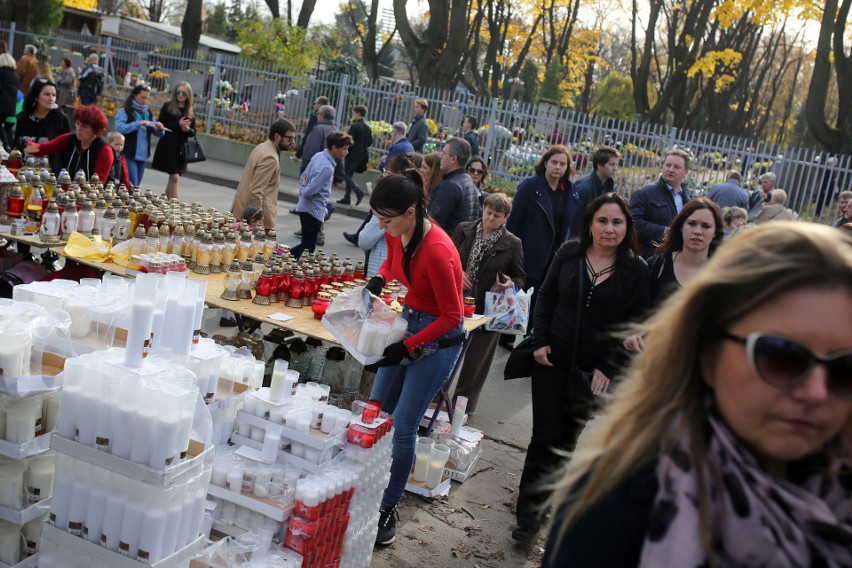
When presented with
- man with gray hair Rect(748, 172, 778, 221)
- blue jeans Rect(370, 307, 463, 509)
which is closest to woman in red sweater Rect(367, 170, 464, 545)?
Result: blue jeans Rect(370, 307, 463, 509)

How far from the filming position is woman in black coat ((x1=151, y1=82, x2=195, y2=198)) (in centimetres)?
1199

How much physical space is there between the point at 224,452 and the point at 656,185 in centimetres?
567

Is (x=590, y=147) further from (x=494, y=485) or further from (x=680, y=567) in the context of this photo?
(x=680, y=567)

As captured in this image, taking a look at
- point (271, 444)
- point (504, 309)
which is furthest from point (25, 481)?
point (504, 309)

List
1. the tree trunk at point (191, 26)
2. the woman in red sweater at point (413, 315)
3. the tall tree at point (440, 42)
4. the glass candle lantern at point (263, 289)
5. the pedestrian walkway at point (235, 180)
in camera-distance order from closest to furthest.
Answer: the woman in red sweater at point (413, 315) → the glass candle lantern at point (263, 289) → the pedestrian walkway at point (235, 180) → the tall tree at point (440, 42) → the tree trunk at point (191, 26)

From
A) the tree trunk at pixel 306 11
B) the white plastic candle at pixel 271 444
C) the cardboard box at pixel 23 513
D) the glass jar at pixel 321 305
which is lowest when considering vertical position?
the cardboard box at pixel 23 513

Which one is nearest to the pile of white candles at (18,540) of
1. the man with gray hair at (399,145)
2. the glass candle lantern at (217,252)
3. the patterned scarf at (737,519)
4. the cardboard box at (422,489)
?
the cardboard box at (422,489)

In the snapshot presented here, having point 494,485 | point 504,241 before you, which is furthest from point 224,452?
point 504,241

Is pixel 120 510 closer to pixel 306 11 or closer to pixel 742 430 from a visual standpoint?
pixel 742 430

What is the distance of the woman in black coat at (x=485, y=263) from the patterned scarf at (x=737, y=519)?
548 cm

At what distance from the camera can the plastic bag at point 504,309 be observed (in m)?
6.94

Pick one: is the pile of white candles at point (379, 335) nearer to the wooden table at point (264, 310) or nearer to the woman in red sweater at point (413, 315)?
the woman in red sweater at point (413, 315)

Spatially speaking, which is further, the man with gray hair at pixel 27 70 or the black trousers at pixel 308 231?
the man with gray hair at pixel 27 70

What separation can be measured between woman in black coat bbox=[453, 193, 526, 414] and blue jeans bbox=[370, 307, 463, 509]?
2.14m
